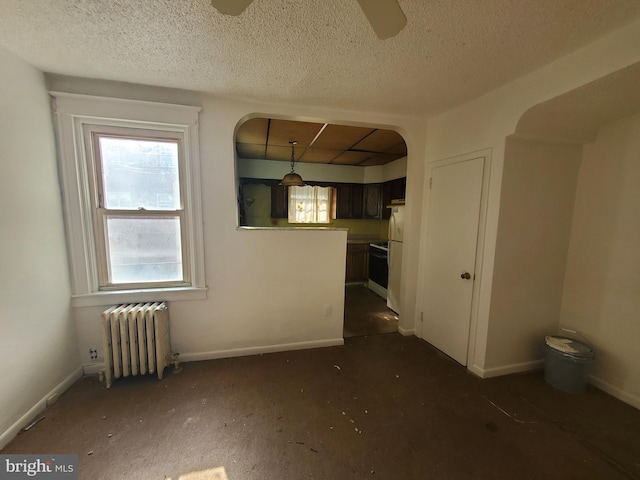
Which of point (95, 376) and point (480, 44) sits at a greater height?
point (480, 44)

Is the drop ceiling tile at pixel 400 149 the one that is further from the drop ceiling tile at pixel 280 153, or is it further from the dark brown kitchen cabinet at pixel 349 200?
the drop ceiling tile at pixel 280 153

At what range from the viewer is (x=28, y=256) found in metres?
1.74

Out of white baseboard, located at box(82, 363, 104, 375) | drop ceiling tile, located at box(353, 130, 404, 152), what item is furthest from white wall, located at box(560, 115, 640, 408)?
white baseboard, located at box(82, 363, 104, 375)

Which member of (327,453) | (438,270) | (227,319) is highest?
(438,270)

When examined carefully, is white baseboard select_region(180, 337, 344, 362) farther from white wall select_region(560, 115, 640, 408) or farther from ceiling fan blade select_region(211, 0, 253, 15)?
ceiling fan blade select_region(211, 0, 253, 15)

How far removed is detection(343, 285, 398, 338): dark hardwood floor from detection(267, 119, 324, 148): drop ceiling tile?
2.55 meters

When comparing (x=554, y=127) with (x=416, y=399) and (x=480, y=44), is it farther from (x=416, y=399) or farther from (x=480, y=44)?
(x=416, y=399)

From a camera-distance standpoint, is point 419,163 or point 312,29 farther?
point 419,163

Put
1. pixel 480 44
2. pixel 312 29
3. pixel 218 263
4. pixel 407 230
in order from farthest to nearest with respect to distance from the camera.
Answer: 1. pixel 407 230
2. pixel 218 263
3. pixel 480 44
4. pixel 312 29

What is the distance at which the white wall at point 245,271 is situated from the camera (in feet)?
7.54

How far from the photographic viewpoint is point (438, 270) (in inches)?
107

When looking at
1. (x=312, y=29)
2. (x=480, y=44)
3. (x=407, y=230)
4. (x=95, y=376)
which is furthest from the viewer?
(x=407, y=230)

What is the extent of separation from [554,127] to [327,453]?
2901mm

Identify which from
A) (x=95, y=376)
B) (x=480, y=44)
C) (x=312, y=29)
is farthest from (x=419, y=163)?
(x=95, y=376)
